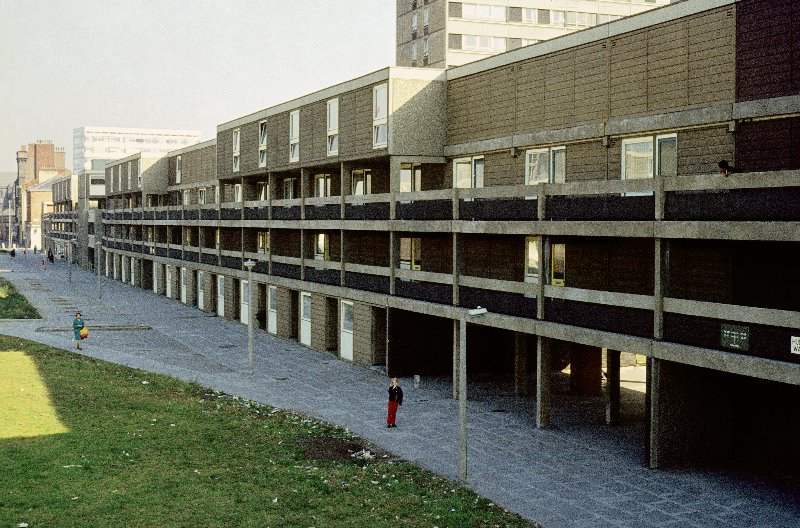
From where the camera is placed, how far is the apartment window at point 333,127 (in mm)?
36938

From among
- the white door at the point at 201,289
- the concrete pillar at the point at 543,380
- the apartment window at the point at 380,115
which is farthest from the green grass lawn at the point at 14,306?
the concrete pillar at the point at 543,380

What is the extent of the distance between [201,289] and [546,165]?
117 ft

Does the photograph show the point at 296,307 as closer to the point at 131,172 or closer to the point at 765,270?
the point at 765,270

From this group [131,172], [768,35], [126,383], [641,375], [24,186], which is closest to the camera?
[768,35]

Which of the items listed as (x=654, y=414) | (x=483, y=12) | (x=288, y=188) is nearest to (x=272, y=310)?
(x=288, y=188)

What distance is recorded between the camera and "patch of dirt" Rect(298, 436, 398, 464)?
20.3 metres

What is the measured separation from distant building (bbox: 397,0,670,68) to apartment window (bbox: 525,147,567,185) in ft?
146

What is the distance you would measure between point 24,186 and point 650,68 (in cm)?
18146

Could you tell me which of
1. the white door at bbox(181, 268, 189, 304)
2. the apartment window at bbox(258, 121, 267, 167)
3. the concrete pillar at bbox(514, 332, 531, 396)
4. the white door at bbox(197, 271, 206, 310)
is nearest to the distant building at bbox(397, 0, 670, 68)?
the white door at bbox(181, 268, 189, 304)

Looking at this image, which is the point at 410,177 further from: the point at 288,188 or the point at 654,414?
the point at 654,414

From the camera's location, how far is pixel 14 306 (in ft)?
180

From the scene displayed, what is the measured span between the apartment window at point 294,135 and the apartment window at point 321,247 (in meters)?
4.00

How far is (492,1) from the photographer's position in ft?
234

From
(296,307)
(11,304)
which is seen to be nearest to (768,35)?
(296,307)
